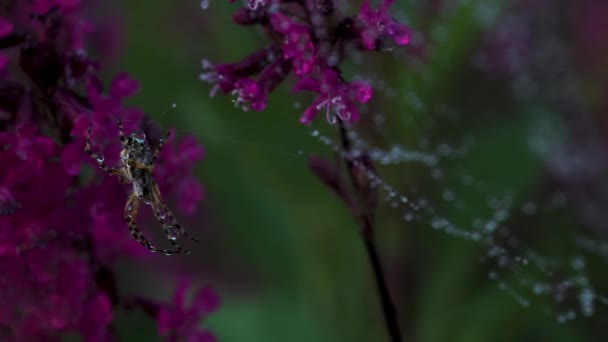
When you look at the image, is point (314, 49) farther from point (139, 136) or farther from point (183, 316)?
point (183, 316)

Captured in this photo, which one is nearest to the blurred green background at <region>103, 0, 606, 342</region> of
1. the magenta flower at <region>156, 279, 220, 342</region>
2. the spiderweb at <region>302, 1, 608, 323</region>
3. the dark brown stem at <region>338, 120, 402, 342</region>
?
the spiderweb at <region>302, 1, 608, 323</region>

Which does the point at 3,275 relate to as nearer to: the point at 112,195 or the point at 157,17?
the point at 112,195

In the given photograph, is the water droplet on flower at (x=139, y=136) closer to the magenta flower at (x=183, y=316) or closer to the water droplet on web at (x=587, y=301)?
the magenta flower at (x=183, y=316)

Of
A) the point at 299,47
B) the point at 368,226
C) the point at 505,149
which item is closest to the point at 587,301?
the point at 505,149

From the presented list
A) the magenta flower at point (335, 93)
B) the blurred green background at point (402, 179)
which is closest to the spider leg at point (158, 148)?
the magenta flower at point (335, 93)

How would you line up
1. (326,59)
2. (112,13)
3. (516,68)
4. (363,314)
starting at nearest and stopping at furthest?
1. (326,59)
2. (363,314)
3. (516,68)
4. (112,13)

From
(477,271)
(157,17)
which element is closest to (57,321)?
(477,271)
